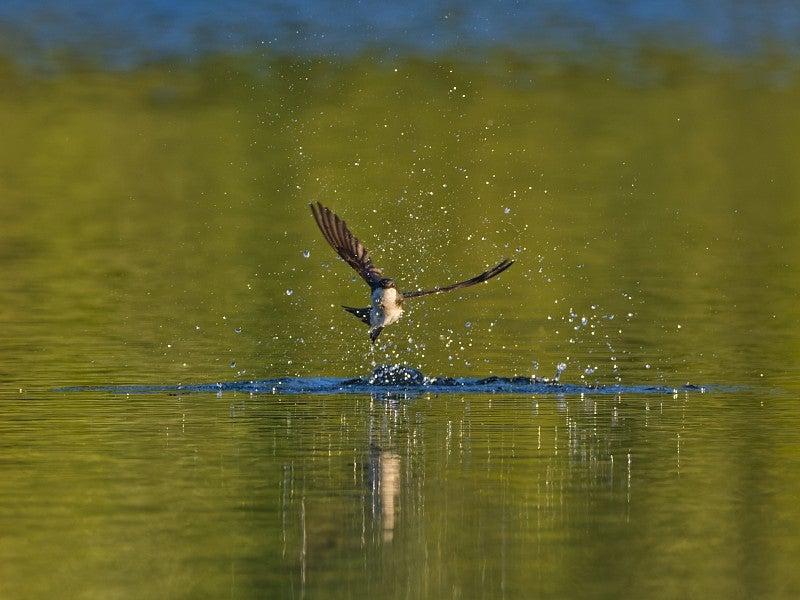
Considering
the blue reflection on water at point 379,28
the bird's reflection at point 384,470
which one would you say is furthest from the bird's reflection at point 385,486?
the blue reflection on water at point 379,28

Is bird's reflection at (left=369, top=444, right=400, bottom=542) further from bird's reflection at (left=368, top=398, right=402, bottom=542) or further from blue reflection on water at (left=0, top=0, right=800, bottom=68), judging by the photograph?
blue reflection on water at (left=0, top=0, right=800, bottom=68)

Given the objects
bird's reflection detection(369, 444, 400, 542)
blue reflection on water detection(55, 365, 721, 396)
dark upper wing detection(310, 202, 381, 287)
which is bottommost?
bird's reflection detection(369, 444, 400, 542)

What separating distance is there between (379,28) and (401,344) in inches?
1475

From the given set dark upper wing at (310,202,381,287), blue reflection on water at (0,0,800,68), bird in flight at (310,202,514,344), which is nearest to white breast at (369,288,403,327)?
bird in flight at (310,202,514,344)

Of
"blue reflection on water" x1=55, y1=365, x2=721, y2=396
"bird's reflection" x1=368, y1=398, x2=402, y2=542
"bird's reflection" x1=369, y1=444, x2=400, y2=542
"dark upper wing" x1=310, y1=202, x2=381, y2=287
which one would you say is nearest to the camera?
"bird's reflection" x1=369, y1=444, x2=400, y2=542

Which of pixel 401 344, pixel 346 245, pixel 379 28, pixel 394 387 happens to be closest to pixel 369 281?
pixel 346 245

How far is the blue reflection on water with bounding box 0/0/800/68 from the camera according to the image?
5022 cm

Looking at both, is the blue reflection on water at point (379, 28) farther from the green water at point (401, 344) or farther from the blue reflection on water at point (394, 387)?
the blue reflection on water at point (394, 387)

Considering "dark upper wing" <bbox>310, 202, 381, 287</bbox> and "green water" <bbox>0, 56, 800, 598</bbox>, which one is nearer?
"green water" <bbox>0, 56, 800, 598</bbox>

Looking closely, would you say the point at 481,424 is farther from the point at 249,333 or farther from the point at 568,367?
the point at 249,333

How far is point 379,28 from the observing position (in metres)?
54.5

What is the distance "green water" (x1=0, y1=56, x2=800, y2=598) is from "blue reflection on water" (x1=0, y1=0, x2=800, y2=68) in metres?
10.7

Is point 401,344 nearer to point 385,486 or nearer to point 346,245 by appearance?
point 346,245

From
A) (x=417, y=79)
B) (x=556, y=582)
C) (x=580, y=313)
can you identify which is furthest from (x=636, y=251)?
(x=417, y=79)
